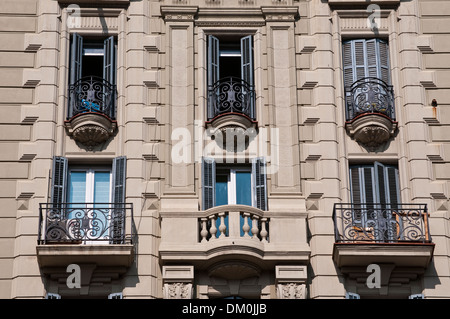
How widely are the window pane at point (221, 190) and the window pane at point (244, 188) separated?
30 cm

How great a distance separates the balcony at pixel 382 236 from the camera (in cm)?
3219

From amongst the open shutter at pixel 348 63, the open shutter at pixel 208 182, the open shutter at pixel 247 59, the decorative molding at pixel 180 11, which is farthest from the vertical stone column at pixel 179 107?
the open shutter at pixel 348 63

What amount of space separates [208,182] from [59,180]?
3.73 metres

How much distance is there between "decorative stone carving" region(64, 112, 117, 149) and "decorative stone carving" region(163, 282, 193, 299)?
4.51 m

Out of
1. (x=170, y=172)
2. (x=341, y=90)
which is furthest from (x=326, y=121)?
(x=170, y=172)

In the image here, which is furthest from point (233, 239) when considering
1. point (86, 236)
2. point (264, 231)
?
point (86, 236)

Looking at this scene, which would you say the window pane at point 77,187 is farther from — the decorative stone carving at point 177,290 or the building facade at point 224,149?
the decorative stone carving at point 177,290

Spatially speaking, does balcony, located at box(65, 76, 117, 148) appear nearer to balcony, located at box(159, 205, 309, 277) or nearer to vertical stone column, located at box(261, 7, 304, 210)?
balcony, located at box(159, 205, 309, 277)

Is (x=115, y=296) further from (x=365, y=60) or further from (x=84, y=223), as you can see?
(x=365, y=60)

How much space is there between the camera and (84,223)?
32844 mm

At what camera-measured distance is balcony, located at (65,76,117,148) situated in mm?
34094

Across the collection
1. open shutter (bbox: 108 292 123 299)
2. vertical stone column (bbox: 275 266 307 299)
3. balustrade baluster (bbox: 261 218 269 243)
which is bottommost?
open shutter (bbox: 108 292 123 299)

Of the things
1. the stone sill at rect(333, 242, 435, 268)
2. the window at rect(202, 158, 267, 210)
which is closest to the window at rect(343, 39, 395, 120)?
the window at rect(202, 158, 267, 210)

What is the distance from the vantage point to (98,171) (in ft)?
113
